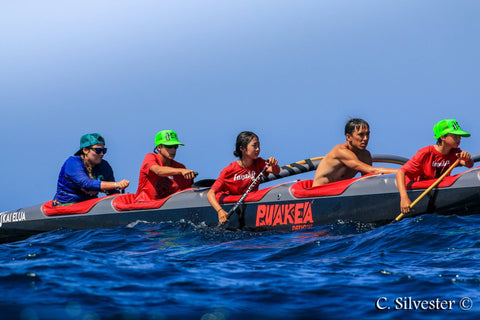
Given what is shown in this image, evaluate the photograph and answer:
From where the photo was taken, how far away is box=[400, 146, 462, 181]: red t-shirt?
302 inches

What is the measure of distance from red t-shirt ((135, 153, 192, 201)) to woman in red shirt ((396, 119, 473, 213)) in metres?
3.63

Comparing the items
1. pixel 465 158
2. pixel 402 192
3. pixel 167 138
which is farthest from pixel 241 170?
pixel 465 158

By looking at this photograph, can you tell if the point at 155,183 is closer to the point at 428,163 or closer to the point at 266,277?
the point at 428,163

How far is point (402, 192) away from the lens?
7.44 m

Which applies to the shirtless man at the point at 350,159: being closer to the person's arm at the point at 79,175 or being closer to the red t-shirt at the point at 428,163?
the red t-shirt at the point at 428,163

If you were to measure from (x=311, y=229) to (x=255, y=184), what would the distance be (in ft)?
3.96

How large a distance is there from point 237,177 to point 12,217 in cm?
454

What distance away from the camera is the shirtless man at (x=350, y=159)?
812 centimetres

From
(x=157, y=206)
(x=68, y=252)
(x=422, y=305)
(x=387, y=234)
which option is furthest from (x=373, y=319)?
(x=157, y=206)

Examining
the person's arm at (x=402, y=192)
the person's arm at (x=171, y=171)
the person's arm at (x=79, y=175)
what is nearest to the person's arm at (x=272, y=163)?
the person's arm at (x=171, y=171)

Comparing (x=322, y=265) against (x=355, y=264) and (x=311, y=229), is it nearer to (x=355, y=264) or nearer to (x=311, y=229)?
(x=355, y=264)

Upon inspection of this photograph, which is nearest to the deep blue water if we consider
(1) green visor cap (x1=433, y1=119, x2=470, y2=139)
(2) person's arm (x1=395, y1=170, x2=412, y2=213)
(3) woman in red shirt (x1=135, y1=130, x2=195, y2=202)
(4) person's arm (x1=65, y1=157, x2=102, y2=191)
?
(2) person's arm (x1=395, y1=170, x2=412, y2=213)

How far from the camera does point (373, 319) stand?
3.97 m

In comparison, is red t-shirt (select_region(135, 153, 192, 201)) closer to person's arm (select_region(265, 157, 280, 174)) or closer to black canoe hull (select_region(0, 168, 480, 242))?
black canoe hull (select_region(0, 168, 480, 242))
